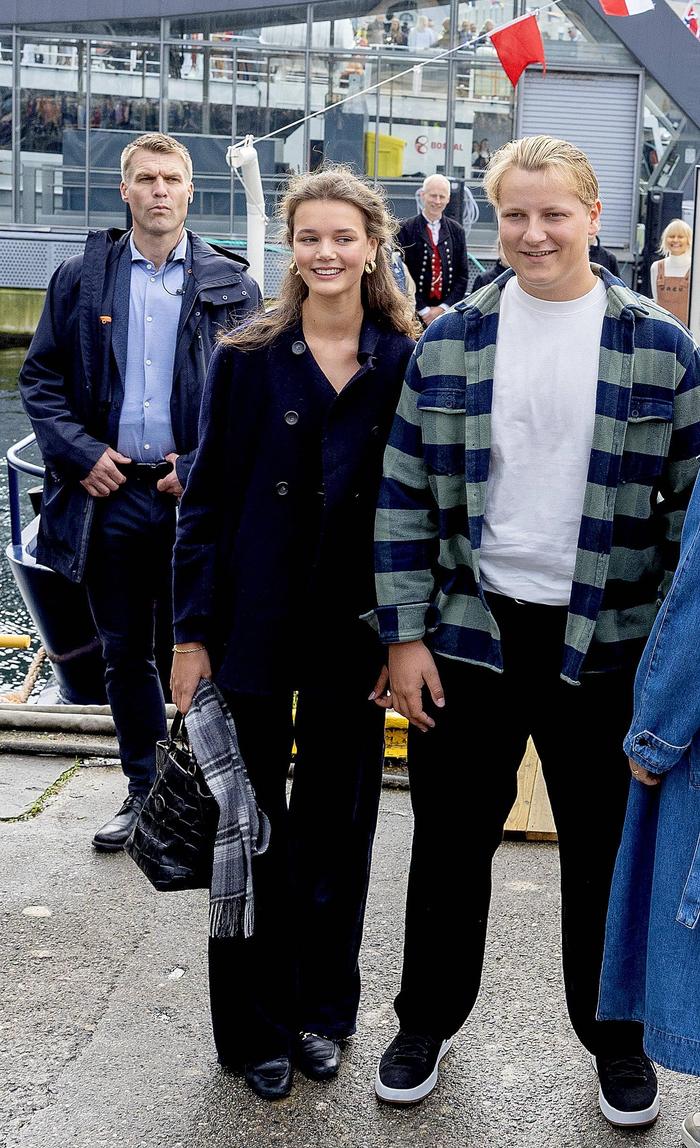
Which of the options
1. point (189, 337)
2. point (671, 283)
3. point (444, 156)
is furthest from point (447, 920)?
point (444, 156)

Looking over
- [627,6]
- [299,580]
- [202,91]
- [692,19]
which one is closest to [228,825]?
[299,580]

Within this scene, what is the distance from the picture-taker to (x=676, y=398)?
2754mm

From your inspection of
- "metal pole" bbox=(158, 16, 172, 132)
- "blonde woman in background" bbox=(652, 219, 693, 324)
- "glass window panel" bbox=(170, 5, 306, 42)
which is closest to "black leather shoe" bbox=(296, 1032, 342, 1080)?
"blonde woman in background" bbox=(652, 219, 693, 324)

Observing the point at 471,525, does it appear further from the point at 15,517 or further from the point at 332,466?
the point at 15,517

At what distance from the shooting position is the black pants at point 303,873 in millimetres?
3076

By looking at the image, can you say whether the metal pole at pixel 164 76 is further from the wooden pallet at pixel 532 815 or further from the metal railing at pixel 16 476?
the wooden pallet at pixel 532 815

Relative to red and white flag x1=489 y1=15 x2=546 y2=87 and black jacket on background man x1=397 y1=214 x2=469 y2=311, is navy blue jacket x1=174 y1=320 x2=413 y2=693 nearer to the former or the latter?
black jacket on background man x1=397 y1=214 x2=469 y2=311

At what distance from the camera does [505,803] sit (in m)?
3.06

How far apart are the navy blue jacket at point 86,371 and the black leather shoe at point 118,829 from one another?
30.1 inches

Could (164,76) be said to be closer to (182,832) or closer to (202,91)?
(202,91)

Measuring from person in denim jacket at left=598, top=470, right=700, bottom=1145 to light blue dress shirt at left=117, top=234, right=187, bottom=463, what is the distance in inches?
86.8

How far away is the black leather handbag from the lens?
9.91 ft

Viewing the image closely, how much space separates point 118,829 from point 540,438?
7.26 feet

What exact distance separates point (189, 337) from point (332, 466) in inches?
61.3
